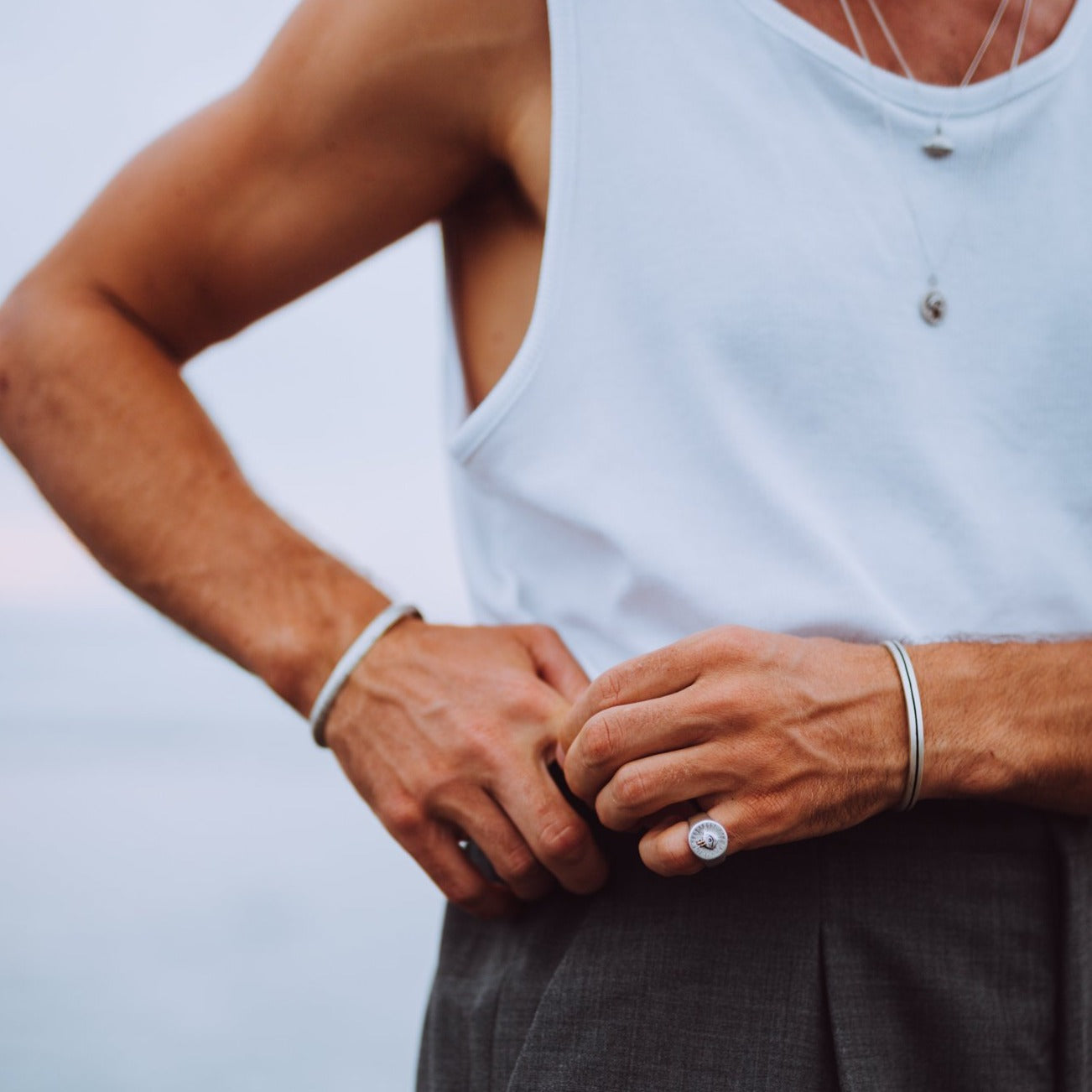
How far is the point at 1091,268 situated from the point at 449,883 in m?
0.77

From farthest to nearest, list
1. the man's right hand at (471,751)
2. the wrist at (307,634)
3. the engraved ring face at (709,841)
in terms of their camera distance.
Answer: the wrist at (307,634) → the man's right hand at (471,751) → the engraved ring face at (709,841)

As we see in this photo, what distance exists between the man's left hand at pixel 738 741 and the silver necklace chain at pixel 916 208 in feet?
1.09

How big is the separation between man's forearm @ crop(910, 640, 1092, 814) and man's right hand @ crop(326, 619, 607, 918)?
272 millimetres

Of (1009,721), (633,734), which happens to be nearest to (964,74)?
(1009,721)

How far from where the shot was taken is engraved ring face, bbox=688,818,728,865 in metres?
0.75

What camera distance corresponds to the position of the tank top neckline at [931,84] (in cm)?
94

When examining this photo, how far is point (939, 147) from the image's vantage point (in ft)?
3.16

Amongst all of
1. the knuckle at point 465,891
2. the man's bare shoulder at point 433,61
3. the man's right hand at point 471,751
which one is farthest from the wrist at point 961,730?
the man's bare shoulder at point 433,61

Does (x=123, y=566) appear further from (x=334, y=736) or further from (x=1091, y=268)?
(x=1091, y=268)

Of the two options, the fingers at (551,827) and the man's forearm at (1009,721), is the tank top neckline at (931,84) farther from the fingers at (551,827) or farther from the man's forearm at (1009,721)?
the fingers at (551,827)

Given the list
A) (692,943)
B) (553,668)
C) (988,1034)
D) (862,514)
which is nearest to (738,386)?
(862,514)

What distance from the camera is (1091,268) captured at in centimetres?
96

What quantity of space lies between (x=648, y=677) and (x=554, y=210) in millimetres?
388

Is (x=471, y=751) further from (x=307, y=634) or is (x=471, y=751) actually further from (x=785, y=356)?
(x=785, y=356)
